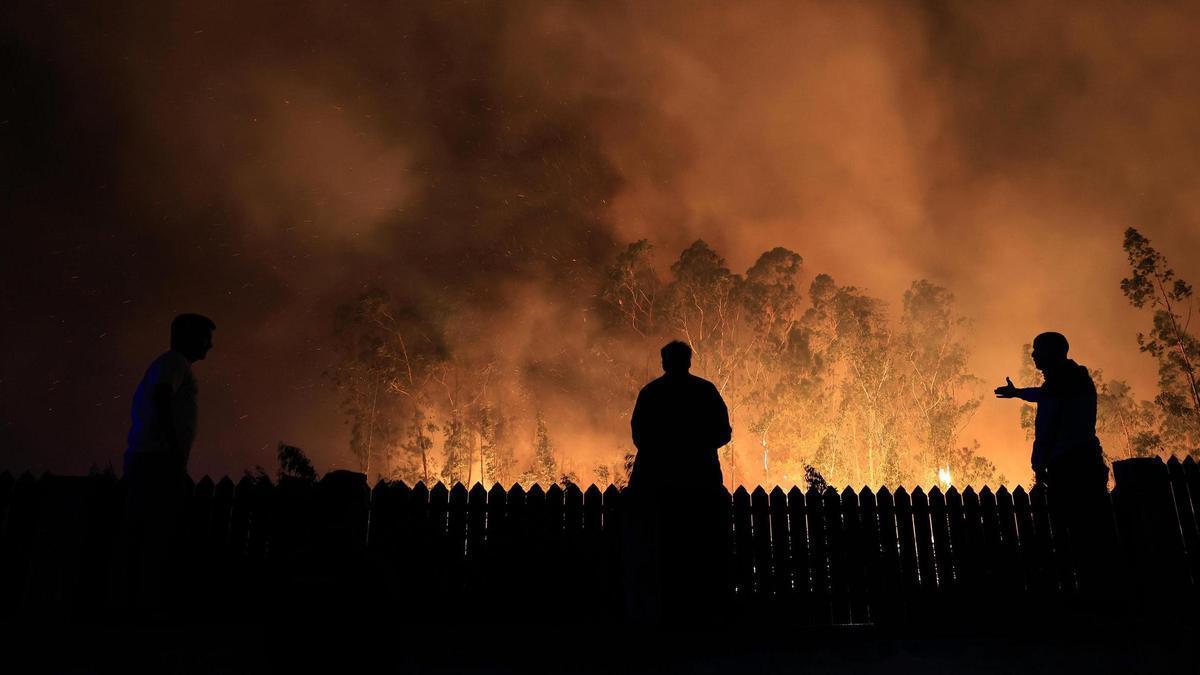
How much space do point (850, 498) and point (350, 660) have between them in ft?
24.9

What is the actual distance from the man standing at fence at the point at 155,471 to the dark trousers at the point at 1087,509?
7.76 m

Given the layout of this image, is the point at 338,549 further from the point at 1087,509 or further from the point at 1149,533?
the point at 1149,533

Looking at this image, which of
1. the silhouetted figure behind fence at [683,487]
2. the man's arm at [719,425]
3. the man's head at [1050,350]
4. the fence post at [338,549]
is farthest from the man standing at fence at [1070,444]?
the fence post at [338,549]

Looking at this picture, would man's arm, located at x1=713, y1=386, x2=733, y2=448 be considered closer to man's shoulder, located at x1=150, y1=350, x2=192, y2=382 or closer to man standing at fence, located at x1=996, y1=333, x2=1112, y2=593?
man standing at fence, located at x1=996, y1=333, x2=1112, y2=593

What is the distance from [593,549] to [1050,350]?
511 cm

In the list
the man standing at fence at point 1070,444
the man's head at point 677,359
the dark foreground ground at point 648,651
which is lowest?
the dark foreground ground at point 648,651

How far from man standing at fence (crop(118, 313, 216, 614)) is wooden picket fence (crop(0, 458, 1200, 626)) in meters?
1.01

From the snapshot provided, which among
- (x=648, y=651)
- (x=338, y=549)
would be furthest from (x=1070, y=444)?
(x=338, y=549)

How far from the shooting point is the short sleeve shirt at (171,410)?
5.64 meters

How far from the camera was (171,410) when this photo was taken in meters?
5.66

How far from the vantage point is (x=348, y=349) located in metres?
49.2

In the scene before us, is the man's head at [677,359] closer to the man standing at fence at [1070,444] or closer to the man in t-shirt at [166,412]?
the man standing at fence at [1070,444]

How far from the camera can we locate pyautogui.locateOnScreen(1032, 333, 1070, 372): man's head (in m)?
6.55

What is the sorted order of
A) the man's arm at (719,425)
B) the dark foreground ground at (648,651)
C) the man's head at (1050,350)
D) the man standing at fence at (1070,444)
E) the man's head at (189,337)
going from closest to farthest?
the dark foreground ground at (648,651), the man's arm at (719,425), the man's head at (189,337), the man standing at fence at (1070,444), the man's head at (1050,350)
